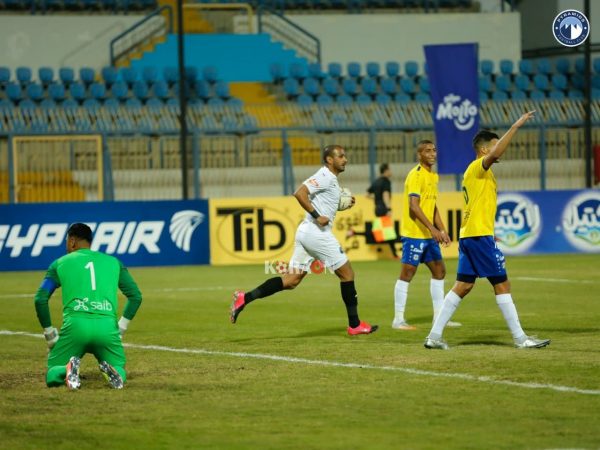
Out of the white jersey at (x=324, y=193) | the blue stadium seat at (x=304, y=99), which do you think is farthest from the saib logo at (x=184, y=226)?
the white jersey at (x=324, y=193)

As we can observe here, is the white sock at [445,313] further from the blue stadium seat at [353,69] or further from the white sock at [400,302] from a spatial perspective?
the blue stadium seat at [353,69]

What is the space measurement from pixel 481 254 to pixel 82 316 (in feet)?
13.5

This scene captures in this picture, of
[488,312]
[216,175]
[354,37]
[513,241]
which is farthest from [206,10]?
[488,312]

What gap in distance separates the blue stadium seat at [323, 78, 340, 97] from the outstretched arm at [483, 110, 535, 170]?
81.3ft

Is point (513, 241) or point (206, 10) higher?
point (206, 10)

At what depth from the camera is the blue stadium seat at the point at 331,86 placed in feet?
121

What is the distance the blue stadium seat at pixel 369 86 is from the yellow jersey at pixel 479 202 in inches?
986

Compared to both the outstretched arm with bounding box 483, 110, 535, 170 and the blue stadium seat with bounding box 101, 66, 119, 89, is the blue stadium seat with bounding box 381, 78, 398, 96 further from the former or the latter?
the outstretched arm with bounding box 483, 110, 535, 170

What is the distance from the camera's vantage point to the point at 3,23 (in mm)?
37438

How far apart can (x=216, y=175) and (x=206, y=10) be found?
472 inches

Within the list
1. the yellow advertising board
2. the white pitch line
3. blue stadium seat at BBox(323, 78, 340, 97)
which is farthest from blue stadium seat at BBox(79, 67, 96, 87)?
the white pitch line

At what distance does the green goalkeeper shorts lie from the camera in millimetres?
10273

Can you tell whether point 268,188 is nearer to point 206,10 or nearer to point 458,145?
point 458,145

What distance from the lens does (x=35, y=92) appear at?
34250mm
